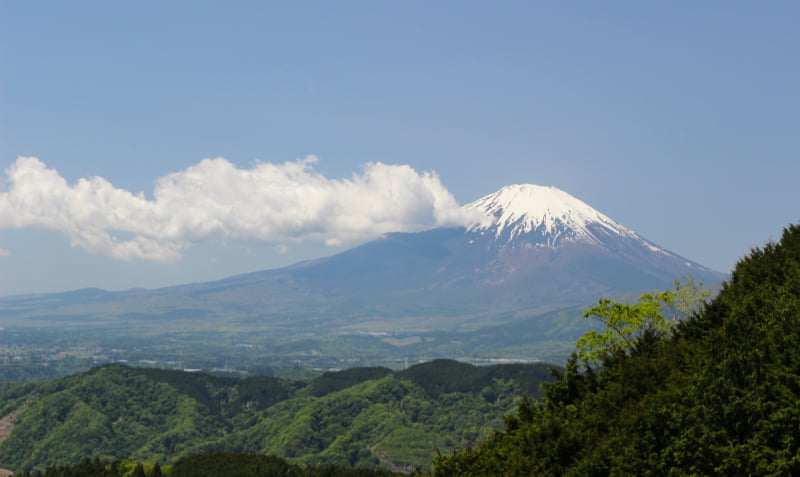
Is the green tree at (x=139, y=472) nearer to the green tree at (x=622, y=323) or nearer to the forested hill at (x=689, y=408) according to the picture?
the forested hill at (x=689, y=408)

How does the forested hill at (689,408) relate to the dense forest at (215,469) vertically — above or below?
above

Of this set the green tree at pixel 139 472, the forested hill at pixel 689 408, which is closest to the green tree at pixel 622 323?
the forested hill at pixel 689 408

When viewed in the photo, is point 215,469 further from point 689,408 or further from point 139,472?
point 689,408

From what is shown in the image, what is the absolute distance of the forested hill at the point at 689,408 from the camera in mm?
31500

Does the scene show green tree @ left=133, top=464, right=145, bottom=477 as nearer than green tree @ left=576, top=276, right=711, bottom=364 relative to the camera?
No

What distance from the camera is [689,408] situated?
33.9m

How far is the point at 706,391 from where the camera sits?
111ft

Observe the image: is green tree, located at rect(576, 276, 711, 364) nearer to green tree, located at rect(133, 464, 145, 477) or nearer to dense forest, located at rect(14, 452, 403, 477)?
dense forest, located at rect(14, 452, 403, 477)

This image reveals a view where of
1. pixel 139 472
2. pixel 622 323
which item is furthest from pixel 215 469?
pixel 622 323

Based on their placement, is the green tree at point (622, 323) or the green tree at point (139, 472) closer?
the green tree at point (622, 323)

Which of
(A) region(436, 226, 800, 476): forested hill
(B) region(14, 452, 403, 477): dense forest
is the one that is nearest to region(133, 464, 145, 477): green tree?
(B) region(14, 452, 403, 477): dense forest

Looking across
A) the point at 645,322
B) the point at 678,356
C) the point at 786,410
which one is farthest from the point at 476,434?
the point at 786,410

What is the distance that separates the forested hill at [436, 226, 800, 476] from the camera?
Answer: 31.5m

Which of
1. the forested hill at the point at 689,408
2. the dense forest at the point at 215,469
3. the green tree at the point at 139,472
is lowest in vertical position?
the dense forest at the point at 215,469
